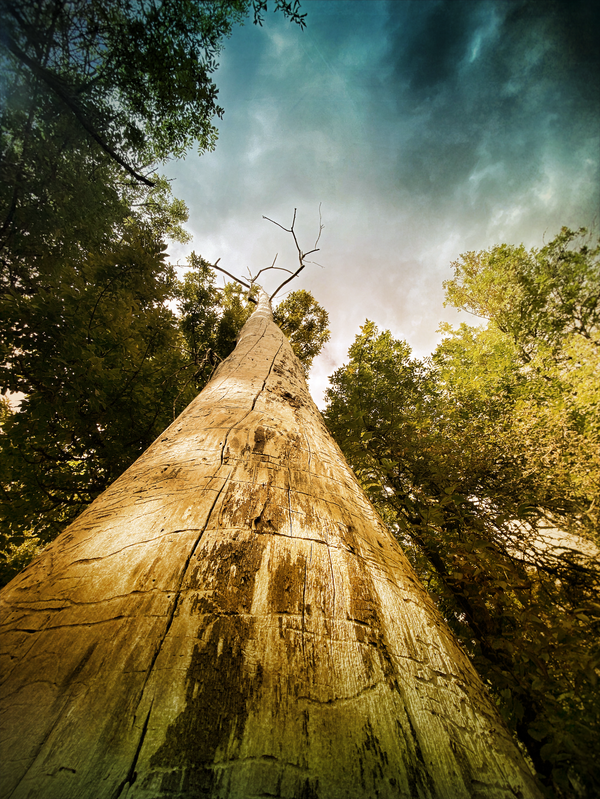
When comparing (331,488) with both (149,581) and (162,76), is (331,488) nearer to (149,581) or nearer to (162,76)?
(149,581)

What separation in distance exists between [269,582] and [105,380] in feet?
9.36

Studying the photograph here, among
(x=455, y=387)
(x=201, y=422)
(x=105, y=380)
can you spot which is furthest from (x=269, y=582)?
(x=455, y=387)

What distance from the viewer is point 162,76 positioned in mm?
3246

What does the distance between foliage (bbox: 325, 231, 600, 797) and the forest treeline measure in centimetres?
2

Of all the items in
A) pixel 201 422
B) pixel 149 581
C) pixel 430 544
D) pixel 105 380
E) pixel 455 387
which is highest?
pixel 455 387

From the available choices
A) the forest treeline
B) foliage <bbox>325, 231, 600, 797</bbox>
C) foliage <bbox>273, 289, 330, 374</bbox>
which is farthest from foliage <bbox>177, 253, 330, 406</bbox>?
foliage <bbox>325, 231, 600, 797</bbox>

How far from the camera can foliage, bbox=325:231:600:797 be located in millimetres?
1316

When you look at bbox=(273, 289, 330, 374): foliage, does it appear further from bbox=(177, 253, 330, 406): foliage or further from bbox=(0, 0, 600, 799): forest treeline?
bbox=(0, 0, 600, 799): forest treeline

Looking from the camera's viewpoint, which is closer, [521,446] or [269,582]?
[269,582]

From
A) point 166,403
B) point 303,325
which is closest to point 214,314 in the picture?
point 303,325

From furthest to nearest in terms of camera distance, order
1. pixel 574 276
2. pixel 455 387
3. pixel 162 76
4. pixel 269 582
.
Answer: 1. pixel 574 276
2. pixel 455 387
3. pixel 162 76
4. pixel 269 582

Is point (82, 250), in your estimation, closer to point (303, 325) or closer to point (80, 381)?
point (80, 381)

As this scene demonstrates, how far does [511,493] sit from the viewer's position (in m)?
3.07

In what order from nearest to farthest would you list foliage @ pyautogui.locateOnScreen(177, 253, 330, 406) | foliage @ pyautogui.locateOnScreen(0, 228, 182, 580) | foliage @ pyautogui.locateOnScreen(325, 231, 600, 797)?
foliage @ pyautogui.locateOnScreen(325, 231, 600, 797), foliage @ pyautogui.locateOnScreen(0, 228, 182, 580), foliage @ pyautogui.locateOnScreen(177, 253, 330, 406)
